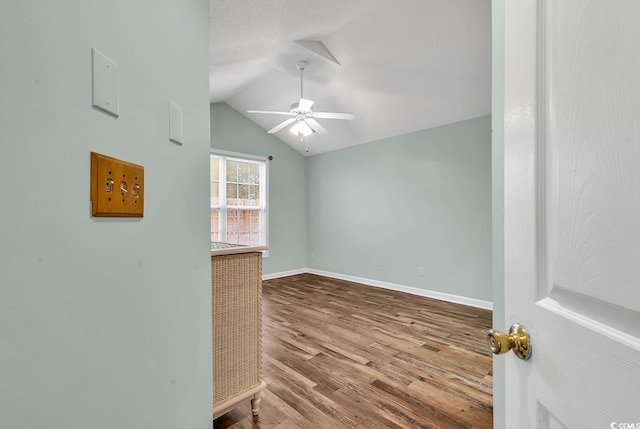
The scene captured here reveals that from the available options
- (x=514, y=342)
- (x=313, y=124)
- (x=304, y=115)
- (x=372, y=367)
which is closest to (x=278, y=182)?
(x=313, y=124)

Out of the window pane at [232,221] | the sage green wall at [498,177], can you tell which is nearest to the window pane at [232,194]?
the window pane at [232,221]

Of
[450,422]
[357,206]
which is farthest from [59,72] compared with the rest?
[357,206]

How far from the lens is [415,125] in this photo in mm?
3809

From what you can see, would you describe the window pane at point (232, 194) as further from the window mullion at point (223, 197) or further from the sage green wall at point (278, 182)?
the sage green wall at point (278, 182)

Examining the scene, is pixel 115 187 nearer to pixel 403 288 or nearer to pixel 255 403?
pixel 255 403

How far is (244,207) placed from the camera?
4.77m

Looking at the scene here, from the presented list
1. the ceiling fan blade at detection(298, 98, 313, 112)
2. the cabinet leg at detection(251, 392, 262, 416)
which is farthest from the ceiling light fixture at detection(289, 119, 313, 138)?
the cabinet leg at detection(251, 392, 262, 416)

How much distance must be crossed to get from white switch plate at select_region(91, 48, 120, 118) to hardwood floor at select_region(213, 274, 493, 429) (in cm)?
155

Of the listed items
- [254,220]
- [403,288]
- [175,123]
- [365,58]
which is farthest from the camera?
[254,220]

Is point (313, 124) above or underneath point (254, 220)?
above

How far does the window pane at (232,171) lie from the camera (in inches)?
181

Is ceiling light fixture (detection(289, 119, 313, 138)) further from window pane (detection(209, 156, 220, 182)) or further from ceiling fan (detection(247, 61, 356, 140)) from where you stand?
window pane (detection(209, 156, 220, 182))

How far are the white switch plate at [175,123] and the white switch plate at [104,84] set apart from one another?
7.8 inches

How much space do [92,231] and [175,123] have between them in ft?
1.37
